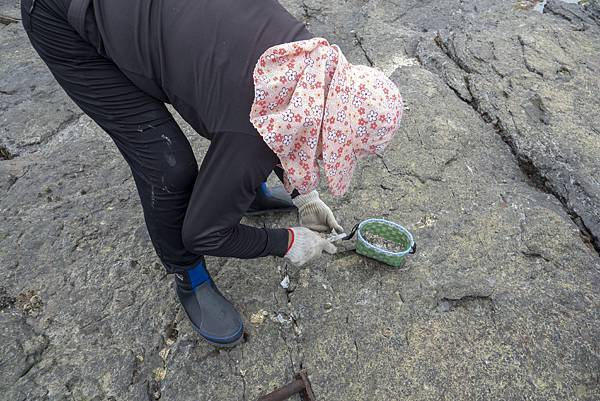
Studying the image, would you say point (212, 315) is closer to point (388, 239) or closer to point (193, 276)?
point (193, 276)

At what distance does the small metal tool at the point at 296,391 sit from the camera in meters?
1.55

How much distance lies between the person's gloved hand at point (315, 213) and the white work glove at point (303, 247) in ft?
0.62

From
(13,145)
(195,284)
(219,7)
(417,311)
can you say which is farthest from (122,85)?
(13,145)

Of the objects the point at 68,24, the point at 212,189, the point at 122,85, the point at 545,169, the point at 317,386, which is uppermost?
the point at 68,24

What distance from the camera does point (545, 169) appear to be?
7.54 ft

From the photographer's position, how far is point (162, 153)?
55.7 inches

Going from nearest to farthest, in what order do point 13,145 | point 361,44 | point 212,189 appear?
point 212,189
point 13,145
point 361,44

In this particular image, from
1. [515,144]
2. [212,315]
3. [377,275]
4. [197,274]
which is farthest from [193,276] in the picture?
[515,144]

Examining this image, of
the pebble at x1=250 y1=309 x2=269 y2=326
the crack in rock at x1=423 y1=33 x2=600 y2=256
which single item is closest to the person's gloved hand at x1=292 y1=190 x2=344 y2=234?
the pebble at x1=250 y1=309 x2=269 y2=326

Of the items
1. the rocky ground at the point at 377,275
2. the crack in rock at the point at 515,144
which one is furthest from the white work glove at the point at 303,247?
the crack in rock at the point at 515,144

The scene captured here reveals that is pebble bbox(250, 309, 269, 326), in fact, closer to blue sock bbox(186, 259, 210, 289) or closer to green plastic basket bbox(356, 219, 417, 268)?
blue sock bbox(186, 259, 210, 289)

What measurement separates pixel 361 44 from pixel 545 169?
154 cm

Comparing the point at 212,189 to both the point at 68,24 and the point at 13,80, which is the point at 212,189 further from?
the point at 13,80

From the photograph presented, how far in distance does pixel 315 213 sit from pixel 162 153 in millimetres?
766
